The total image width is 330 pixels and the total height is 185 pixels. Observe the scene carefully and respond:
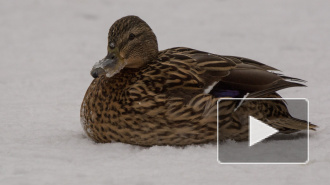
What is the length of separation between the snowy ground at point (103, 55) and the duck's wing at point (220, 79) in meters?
0.45

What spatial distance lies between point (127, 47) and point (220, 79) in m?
0.80

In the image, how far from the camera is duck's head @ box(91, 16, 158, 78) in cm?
523

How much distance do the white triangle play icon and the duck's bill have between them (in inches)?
44.8

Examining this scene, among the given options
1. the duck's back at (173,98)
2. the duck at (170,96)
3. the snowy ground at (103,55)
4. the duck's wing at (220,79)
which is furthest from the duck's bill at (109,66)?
the snowy ground at (103,55)

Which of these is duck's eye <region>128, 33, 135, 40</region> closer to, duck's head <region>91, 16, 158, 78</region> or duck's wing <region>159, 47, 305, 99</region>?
duck's head <region>91, 16, 158, 78</region>

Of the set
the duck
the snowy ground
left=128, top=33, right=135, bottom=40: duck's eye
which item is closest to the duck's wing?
the duck

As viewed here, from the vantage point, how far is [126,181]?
4.21 metres

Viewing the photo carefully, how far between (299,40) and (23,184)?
6341 mm

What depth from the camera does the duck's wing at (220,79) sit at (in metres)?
5.10

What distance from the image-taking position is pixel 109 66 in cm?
521
